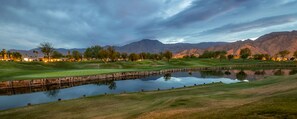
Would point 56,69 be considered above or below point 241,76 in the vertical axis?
above

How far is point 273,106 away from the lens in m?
12.2

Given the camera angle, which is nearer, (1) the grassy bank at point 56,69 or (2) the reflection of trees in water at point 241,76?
(1) the grassy bank at point 56,69

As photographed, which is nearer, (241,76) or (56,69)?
(241,76)

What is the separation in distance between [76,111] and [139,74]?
7076cm

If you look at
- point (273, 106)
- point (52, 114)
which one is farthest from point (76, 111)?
point (273, 106)

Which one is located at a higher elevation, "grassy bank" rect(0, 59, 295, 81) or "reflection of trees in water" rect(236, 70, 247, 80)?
"grassy bank" rect(0, 59, 295, 81)

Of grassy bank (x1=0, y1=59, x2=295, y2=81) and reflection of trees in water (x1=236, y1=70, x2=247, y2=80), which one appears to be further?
reflection of trees in water (x1=236, y1=70, x2=247, y2=80)

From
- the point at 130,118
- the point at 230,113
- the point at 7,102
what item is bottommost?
the point at 7,102

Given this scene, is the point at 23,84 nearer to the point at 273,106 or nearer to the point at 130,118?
the point at 130,118

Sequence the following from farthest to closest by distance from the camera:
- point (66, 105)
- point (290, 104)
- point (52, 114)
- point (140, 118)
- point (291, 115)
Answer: point (66, 105)
point (52, 114)
point (140, 118)
point (290, 104)
point (291, 115)

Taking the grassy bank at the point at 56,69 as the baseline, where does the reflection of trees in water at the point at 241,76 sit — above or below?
below

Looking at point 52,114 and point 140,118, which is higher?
point 140,118

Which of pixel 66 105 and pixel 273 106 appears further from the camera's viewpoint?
pixel 66 105

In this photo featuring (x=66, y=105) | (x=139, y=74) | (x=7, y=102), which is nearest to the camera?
(x=66, y=105)
